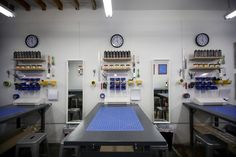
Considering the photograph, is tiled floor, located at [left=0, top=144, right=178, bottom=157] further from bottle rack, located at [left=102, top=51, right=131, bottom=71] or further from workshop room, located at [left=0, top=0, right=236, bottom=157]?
bottle rack, located at [left=102, top=51, right=131, bottom=71]

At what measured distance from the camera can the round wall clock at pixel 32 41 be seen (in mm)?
3910

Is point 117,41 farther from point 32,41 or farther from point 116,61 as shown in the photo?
point 32,41

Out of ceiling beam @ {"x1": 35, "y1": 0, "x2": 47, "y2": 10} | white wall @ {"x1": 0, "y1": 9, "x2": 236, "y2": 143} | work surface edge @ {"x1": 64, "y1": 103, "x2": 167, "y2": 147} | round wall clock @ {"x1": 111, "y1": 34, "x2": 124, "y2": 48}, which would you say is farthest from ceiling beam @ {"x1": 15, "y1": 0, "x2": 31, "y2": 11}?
work surface edge @ {"x1": 64, "y1": 103, "x2": 167, "y2": 147}

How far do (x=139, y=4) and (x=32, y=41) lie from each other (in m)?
2.56

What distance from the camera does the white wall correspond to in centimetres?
388

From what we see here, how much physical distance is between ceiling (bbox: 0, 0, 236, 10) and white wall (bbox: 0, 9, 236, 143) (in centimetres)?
11

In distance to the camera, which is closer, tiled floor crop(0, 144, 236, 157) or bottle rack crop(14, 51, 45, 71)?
tiled floor crop(0, 144, 236, 157)

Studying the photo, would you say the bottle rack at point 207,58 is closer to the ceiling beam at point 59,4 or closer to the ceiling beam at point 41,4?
the ceiling beam at point 59,4

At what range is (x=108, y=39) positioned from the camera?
391 centimetres

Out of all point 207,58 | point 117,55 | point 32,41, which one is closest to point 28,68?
point 32,41

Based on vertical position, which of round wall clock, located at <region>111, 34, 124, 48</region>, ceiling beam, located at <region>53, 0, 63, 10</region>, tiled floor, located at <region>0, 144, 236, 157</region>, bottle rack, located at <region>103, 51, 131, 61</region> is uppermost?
ceiling beam, located at <region>53, 0, 63, 10</region>

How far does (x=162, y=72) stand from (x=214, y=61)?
121 centimetres

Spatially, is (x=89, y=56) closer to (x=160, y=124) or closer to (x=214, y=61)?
(x=160, y=124)

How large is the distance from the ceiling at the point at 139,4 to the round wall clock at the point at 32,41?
645 millimetres
